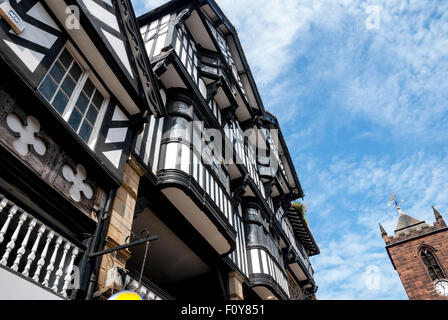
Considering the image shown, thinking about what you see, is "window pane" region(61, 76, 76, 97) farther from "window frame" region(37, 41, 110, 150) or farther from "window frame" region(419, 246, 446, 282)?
"window frame" region(419, 246, 446, 282)

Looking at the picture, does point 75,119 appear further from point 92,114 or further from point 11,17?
point 11,17

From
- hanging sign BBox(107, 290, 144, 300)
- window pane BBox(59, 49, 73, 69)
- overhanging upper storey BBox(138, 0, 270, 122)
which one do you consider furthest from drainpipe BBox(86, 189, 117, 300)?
overhanging upper storey BBox(138, 0, 270, 122)

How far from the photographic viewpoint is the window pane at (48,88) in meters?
4.90

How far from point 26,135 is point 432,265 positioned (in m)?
41.7

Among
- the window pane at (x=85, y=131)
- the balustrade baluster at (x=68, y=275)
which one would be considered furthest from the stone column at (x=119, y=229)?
the window pane at (x=85, y=131)

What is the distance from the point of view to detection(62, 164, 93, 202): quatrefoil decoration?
503cm

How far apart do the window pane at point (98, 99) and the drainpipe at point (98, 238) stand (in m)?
1.65

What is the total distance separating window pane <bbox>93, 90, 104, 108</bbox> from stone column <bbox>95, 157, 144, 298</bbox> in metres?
1.20

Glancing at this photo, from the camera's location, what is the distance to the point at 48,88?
5.02 metres

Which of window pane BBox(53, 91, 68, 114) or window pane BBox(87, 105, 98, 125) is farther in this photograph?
window pane BBox(87, 105, 98, 125)

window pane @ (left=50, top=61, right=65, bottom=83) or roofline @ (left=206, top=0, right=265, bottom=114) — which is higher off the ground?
roofline @ (left=206, top=0, right=265, bottom=114)

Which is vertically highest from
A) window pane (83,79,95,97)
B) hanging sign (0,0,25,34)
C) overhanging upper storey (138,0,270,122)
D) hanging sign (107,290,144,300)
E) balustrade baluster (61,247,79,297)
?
overhanging upper storey (138,0,270,122)
